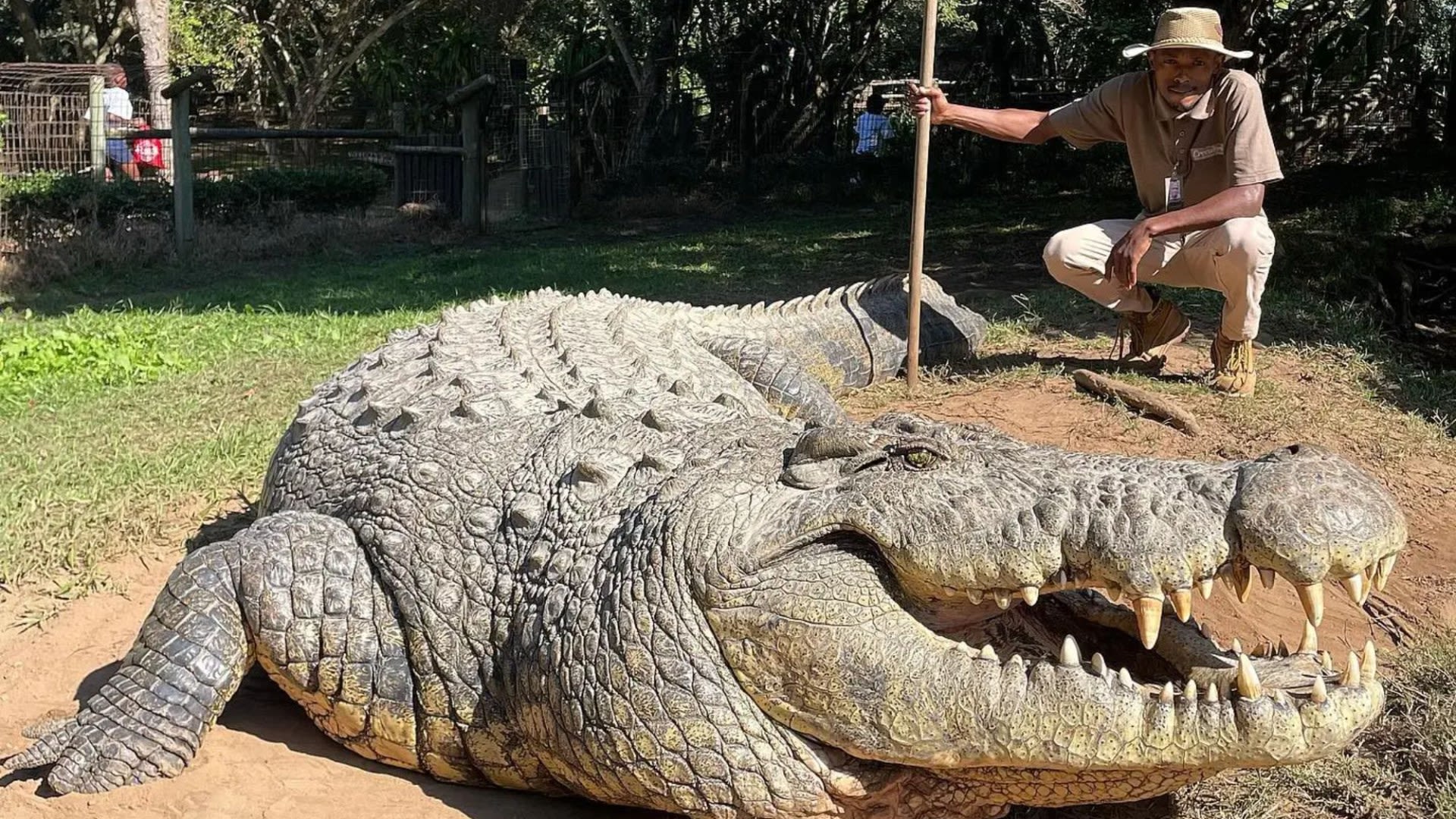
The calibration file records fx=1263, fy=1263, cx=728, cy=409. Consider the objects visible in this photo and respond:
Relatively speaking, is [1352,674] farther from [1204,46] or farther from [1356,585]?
[1204,46]

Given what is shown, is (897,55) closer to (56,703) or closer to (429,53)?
(429,53)

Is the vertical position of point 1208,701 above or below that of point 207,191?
below

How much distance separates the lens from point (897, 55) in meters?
21.0

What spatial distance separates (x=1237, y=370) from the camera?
585 cm

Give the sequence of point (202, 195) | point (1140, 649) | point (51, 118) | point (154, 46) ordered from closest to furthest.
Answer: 1. point (1140, 649)
2. point (51, 118)
3. point (202, 195)
4. point (154, 46)

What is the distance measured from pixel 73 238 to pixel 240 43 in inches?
465

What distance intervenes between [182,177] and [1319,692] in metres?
12.0

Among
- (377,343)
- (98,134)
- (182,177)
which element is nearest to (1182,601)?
(377,343)

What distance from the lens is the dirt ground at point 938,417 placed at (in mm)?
2955

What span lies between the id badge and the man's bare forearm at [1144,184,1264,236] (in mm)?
294

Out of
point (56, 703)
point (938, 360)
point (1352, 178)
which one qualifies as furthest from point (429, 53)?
Result: point (56, 703)

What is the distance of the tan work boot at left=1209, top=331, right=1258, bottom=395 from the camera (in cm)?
582

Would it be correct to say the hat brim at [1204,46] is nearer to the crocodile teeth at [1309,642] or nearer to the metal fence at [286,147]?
the crocodile teeth at [1309,642]

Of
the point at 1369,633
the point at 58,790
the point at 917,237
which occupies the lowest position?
the point at 58,790
